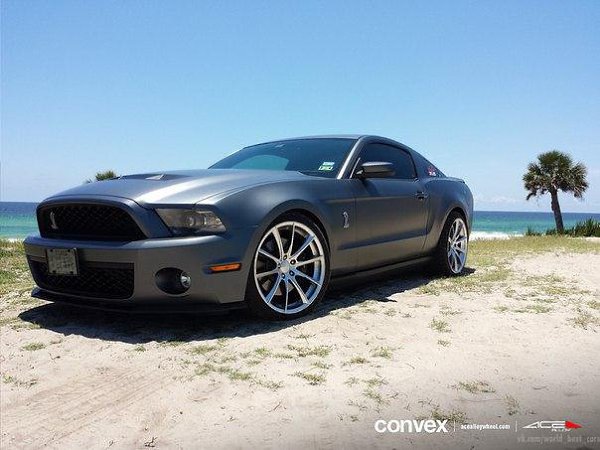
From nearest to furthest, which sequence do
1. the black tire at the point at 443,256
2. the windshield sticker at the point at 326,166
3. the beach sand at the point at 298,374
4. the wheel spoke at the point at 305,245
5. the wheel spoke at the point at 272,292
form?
the beach sand at the point at 298,374 → the wheel spoke at the point at 272,292 → the wheel spoke at the point at 305,245 → the windshield sticker at the point at 326,166 → the black tire at the point at 443,256

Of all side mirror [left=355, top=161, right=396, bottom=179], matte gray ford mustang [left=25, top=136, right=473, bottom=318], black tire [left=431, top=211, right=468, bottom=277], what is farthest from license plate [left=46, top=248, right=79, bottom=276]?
black tire [left=431, top=211, right=468, bottom=277]

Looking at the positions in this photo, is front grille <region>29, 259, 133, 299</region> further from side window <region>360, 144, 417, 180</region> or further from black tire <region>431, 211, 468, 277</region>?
black tire <region>431, 211, 468, 277</region>

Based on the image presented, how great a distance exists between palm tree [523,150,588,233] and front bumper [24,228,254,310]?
28.5 m

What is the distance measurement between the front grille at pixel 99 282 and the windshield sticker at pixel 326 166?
1819mm

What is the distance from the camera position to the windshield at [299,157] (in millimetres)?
4457

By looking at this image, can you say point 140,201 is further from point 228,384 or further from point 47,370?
point 228,384

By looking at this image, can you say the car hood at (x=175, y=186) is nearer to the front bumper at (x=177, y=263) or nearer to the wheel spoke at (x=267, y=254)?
the front bumper at (x=177, y=263)

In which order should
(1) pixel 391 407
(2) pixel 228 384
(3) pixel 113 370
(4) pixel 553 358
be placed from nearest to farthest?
(1) pixel 391 407 → (2) pixel 228 384 → (3) pixel 113 370 → (4) pixel 553 358

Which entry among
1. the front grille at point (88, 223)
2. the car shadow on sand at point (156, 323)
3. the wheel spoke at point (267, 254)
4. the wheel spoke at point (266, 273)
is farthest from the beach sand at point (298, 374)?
the front grille at point (88, 223)

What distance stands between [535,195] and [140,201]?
3006 cm

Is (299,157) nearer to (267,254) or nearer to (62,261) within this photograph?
(267,254)

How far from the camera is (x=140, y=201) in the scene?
10.9 feet

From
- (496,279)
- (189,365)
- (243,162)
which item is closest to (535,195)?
(496,279)

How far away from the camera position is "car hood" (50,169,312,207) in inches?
132
